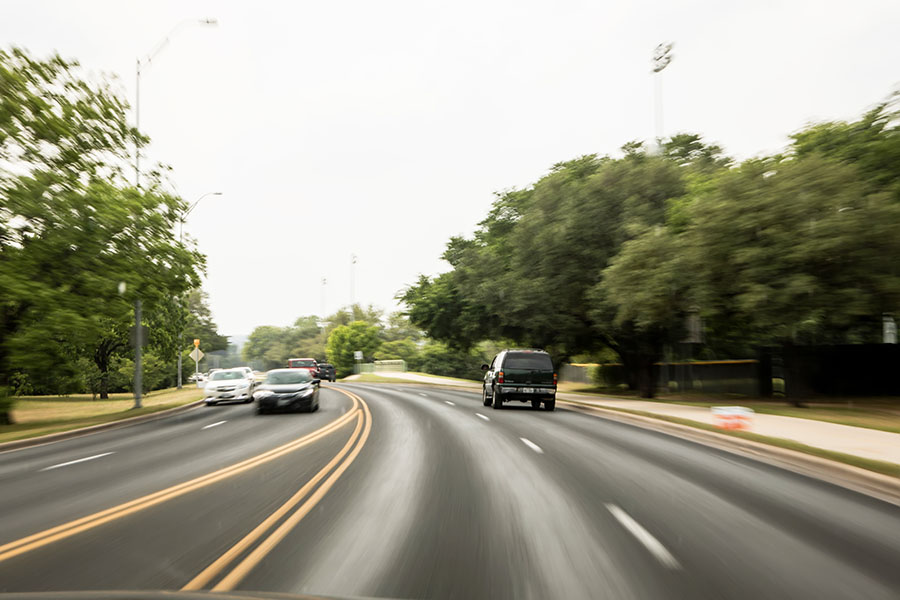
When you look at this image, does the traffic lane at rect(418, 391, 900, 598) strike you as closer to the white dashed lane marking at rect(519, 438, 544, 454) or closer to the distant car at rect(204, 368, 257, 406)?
the white dashed lane marking at rect(519, 438, 544, 454)

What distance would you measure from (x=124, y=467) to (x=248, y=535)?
604 cm

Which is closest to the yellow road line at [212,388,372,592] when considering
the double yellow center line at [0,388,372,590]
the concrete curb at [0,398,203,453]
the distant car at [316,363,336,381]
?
the double yellow center line at [0,388,372,590]

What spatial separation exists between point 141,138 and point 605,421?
19.5 metres

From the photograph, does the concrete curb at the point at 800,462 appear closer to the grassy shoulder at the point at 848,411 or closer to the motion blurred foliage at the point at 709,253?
the grassy shoulder at the point at 848,411

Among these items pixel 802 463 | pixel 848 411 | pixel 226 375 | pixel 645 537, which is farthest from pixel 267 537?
pixel 226 375

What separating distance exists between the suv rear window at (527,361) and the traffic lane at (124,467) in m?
7.07

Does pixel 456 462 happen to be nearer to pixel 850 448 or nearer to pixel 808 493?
pixel 808 493

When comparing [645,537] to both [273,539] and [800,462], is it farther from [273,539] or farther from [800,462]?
[800,462]

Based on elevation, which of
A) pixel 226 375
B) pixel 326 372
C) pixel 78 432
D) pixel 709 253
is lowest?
pixel 78 432

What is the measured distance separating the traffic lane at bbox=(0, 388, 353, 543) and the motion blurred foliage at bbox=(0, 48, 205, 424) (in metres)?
4.33

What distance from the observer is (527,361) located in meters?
23.9

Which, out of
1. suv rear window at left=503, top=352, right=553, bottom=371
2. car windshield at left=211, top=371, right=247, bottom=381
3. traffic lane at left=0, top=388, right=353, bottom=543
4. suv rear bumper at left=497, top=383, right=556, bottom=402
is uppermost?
suv rear window at left=503, top=352, right=553, bottom=371

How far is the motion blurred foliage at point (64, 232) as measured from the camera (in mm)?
19938

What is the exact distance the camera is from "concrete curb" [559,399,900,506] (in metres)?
8.80
